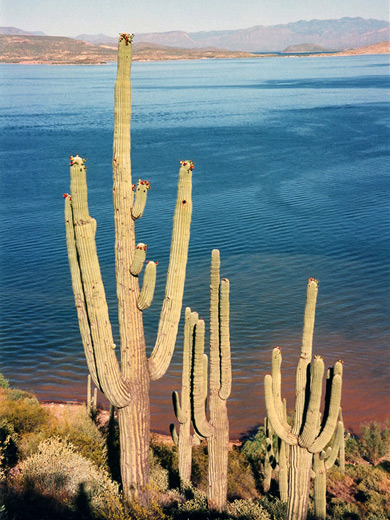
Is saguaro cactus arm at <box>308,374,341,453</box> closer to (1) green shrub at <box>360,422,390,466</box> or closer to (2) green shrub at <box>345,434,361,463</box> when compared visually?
(2) green shrub at <box>345,434,361,463</box>

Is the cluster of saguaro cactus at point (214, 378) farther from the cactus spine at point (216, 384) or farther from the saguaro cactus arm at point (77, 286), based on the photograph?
the saguaro cactus arm at point (77, 286)

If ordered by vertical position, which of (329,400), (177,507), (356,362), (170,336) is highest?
(170,336)

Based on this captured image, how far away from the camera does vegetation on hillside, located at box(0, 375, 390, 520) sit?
920 centimetres

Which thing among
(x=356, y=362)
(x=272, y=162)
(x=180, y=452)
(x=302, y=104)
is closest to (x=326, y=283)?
(x=356, y=362)

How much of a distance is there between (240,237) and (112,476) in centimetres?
2005

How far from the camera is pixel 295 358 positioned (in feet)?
60.3

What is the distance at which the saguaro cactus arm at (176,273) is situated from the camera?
8.29 m

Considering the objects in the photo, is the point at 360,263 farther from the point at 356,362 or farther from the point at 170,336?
the point at 170,336

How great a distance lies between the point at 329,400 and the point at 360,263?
1896 centimetres

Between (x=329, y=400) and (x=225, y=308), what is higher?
(x=225, y=308)

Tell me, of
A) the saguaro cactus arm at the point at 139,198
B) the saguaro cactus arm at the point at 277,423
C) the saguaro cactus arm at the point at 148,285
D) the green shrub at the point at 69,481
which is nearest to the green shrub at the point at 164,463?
the green shrub at the point at 69,481

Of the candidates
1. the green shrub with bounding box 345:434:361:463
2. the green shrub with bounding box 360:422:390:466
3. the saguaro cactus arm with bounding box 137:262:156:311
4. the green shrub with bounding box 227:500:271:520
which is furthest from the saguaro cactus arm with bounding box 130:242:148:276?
the green shrub with bounding box 360:422:390:466

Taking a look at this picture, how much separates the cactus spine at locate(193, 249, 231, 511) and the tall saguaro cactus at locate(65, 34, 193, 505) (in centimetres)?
72

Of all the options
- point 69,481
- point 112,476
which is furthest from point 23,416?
point 69,481
